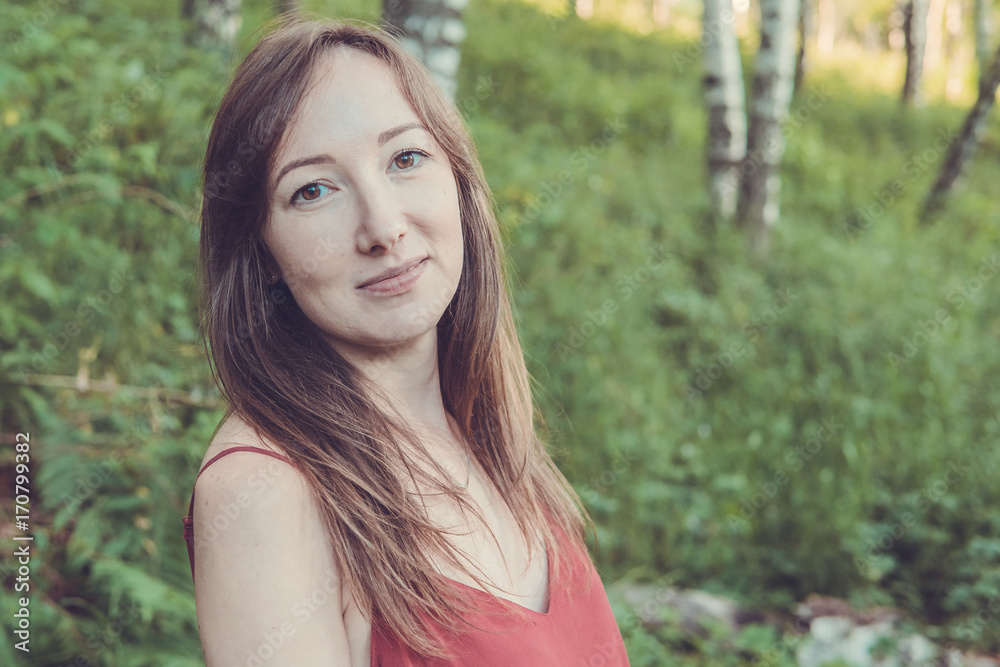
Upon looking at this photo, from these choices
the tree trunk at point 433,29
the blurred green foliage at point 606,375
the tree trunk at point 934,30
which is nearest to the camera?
the blurred green foliage at point 606,375

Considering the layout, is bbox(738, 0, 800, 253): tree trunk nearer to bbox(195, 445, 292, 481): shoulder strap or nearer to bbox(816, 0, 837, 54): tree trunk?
bbox(195, 445, 292, 481): shoulder strap

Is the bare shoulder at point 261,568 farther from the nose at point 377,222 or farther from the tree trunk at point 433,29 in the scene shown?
the tree trunk at point 433,29

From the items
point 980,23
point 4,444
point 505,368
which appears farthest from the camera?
point 980,23

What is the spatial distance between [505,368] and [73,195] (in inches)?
116

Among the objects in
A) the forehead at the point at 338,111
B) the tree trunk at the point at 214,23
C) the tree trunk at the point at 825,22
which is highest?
the tree trunk at the point at 825,22

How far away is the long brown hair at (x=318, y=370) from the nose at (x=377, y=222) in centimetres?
10

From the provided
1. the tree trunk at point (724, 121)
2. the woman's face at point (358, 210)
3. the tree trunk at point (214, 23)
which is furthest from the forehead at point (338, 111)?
the tree trunk at point (724, 121)

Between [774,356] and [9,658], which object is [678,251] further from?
[9,658]

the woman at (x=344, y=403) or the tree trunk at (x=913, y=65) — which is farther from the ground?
the tree trunk at (x=913, y=65)

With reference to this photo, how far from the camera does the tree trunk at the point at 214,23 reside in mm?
6652

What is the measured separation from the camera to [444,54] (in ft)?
13.0

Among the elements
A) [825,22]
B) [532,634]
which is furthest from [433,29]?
[825,22]

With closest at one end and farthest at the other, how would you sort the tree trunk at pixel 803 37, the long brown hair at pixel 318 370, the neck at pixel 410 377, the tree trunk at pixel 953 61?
the long brown hair at pixel 318 370 < the neck at pixel 410 377 < the tree trunk at pixel 803 37 < the tree trunk at pixel 953 61

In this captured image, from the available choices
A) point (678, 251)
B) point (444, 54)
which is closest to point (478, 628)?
point (444, 54)
